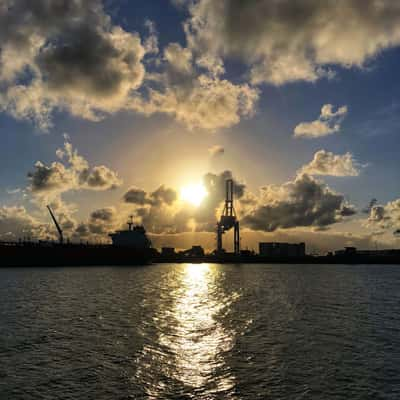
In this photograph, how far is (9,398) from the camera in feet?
55.4

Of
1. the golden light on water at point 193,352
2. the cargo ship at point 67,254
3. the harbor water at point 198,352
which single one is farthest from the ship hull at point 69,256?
the golden light on water at point 193,352

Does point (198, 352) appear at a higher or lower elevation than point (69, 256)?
lower

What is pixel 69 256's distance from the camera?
159 meters

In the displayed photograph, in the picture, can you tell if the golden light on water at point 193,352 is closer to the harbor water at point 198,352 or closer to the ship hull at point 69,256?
the harbor water at point 198,352

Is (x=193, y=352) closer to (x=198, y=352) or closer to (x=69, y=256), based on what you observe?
(x=198, y=352)

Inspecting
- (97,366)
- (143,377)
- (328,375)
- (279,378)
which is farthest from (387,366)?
(97,366)

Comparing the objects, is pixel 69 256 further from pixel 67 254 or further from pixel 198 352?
pixel 198 352

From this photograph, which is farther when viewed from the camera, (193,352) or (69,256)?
(69,256)

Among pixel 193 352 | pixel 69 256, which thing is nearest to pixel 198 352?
pixel 193 352

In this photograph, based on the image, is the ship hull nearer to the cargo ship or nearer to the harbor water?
the cargo ship

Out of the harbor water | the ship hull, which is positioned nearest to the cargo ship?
the ship hull

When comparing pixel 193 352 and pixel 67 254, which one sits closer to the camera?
pixel 193 352

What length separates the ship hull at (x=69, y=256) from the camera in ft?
478

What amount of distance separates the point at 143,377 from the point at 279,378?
7665mm
